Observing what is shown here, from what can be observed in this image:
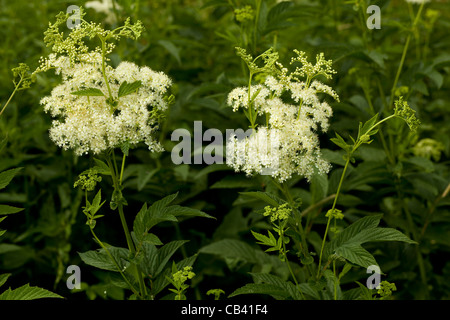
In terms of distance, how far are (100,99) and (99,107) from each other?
38mm

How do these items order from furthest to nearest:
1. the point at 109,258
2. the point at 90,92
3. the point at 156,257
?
1. the point at 156,257
2. the point at 109,258
3. the point at 90,92

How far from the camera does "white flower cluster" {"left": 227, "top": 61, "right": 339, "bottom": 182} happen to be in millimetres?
1647

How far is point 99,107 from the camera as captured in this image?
171cm

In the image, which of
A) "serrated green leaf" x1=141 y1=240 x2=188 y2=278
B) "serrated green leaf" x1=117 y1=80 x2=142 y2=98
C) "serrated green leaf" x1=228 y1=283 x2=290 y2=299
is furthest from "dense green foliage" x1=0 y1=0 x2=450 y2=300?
"serrated green leaf" x1=117 y1=80 x2=142 y2=98

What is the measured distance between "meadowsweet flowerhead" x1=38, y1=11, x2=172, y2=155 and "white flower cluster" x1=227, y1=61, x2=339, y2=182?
32 centimetres

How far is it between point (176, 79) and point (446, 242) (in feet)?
6.79

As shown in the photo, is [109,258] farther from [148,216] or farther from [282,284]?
[282,284]

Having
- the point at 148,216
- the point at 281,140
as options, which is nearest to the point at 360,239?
the point at 281,140

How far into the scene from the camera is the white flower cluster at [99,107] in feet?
5.43

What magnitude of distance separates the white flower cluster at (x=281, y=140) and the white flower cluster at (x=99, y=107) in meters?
0.32

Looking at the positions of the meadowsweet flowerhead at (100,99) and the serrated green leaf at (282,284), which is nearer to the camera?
the meadowsweet flowerhead at (100,99)

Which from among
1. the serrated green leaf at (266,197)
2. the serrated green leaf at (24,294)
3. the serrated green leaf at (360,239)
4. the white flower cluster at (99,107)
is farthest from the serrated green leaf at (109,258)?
the serrated green leaf at (360,239)

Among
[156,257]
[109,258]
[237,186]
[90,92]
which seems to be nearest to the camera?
[90,92]

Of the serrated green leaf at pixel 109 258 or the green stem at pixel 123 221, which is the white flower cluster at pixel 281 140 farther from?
the serrated green leaf at pixel 109 258
